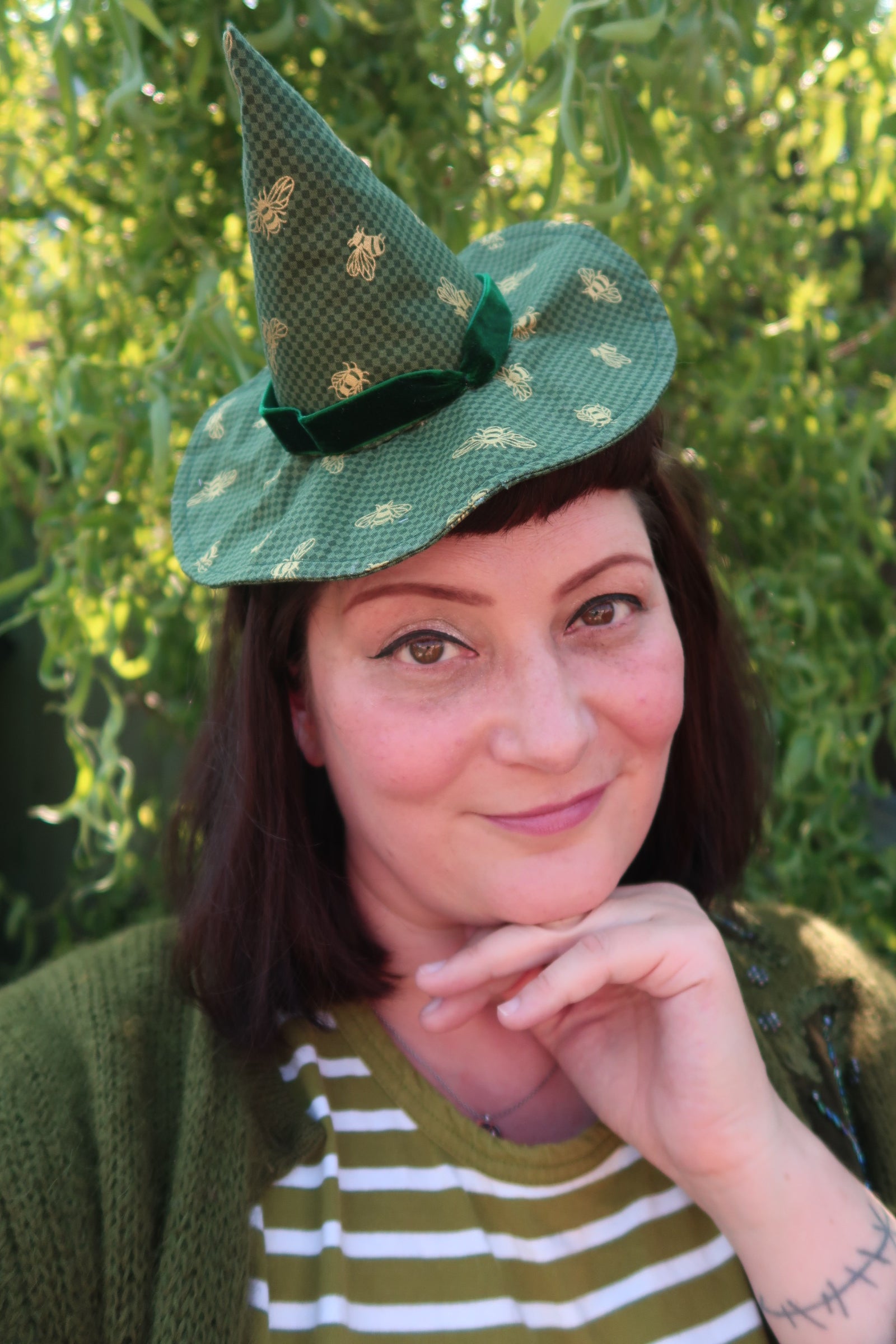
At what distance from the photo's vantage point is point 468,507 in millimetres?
868

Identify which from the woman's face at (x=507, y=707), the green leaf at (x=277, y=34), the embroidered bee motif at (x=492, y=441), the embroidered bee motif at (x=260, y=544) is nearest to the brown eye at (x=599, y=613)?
the woman's face at (x=507, y=707)

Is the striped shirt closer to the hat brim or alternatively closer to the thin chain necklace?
the thin chain necklace

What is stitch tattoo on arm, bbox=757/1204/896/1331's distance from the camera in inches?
39.8

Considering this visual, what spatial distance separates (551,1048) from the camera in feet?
4.00

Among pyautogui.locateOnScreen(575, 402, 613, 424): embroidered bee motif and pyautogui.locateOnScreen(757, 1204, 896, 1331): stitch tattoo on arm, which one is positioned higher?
pyautogui.locateOnScreen(575, 402, 613, 424): embroidered bee motif

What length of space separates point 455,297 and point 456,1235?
0.91 m

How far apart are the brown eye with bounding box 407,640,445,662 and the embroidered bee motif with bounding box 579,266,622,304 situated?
15.6 inches

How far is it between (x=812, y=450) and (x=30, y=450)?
147cm

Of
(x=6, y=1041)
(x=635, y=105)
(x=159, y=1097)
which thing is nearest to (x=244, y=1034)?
(x=159, y=1097)

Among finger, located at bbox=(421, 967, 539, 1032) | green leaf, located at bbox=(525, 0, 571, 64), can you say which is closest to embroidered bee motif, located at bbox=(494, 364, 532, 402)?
green leaf, located at bbox=(525, 0, 571, 64)

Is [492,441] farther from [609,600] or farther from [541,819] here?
[541,819]

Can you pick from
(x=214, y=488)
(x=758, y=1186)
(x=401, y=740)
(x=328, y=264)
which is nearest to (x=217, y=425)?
(x=214, y=488)

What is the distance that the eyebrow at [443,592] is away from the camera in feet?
3.23

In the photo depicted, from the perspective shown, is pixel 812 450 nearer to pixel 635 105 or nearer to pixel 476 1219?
pixel 635 105
